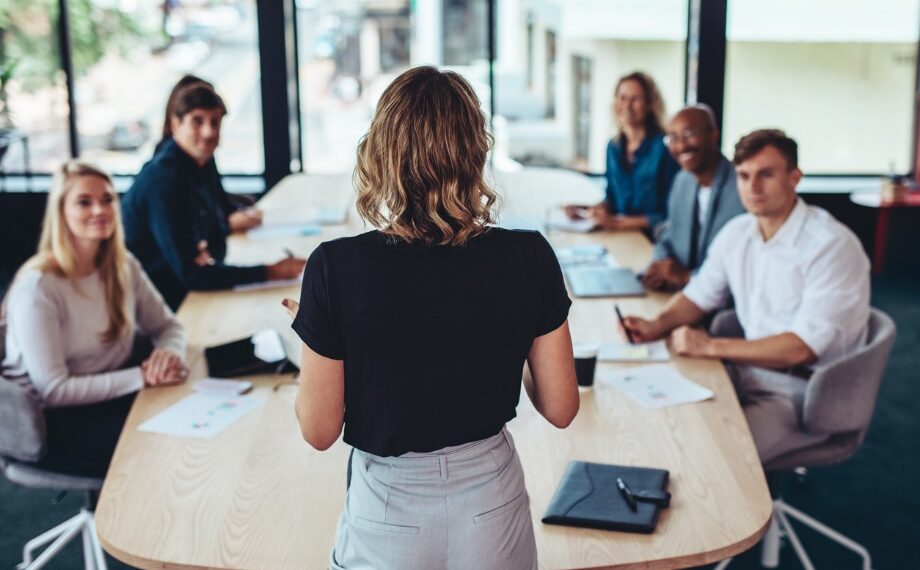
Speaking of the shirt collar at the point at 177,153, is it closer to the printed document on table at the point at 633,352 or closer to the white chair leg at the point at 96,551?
the white chair leg at the point at 96,551

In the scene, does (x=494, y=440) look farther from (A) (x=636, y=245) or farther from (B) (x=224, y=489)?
(A) (x=636, y=245)

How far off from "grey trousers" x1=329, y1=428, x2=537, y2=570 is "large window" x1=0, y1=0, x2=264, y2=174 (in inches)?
229

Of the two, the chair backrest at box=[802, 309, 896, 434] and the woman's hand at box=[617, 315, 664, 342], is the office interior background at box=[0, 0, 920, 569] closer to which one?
the woman's hand at box=[617, 315, 664, 342]

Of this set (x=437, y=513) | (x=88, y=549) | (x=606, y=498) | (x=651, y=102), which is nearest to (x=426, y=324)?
(x=437, y=513)

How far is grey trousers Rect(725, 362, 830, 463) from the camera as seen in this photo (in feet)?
9.32

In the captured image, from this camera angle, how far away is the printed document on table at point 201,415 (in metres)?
2.46

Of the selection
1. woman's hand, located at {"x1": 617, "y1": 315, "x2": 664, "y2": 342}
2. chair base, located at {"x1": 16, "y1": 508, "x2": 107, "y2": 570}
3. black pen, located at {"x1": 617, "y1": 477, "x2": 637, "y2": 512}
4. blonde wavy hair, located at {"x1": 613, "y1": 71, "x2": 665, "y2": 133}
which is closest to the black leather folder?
black pen, located at {"x1": 617, "y1": 477, "x2": 637, "y2": 512}

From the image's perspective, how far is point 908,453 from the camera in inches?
163

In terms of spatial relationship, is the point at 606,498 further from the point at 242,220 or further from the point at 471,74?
the point at 471,74

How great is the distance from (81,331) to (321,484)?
1065mm

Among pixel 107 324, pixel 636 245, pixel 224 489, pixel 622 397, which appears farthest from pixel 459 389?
pixel 636 245

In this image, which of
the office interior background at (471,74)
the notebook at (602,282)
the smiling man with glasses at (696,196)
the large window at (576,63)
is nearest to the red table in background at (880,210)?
the office interior background at (471,74)

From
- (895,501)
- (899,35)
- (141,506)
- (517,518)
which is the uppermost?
(899,35)

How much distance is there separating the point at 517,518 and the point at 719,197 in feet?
7.95
